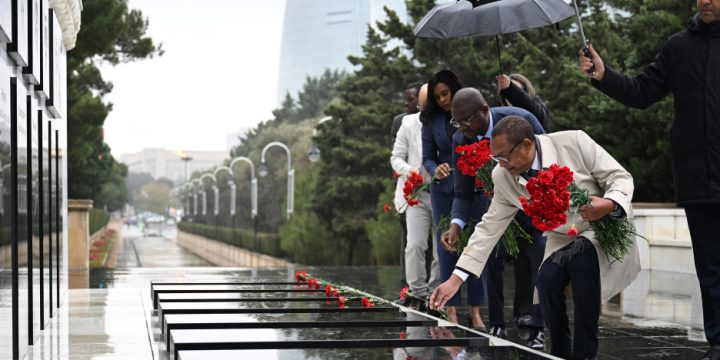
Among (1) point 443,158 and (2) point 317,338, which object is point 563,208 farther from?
(1) point 443,158

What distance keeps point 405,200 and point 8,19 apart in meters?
4.56

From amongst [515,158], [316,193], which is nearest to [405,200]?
[515,158]

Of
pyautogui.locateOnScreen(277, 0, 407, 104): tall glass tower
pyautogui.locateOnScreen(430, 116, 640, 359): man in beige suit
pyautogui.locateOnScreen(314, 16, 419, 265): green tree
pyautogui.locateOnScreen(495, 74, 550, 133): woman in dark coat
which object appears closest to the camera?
pyautogui.locateOnScreen(430, 116, 640, 359): man in beige suit

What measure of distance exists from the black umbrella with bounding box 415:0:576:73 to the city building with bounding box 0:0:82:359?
10.5 feet

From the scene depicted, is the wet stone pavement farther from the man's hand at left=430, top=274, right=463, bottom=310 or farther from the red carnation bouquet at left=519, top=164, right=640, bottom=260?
the red carnation bouquet at left=519, top=164, right=640, bottom=260

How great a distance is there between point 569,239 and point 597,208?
0.40 meters

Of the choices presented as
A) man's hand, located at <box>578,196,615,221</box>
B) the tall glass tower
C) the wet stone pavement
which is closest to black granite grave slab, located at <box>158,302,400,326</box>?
the wet stone pavement

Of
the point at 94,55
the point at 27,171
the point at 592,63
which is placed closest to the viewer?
the point at 592,63

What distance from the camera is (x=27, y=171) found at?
6.81m

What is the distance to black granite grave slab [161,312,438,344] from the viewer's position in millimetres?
5998

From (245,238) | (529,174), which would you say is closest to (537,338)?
(529,174)

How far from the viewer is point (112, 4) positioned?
27266mm

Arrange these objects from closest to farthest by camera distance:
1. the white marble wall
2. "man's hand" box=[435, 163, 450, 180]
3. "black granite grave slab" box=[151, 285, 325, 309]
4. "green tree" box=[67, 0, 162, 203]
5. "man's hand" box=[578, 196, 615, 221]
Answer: "man's hand" box=[578, 196, 615, 221]
"man's hand" box=[435, 163, 450, 180]
"black granite grave slab" box=[151, 285, 325, 309]
the white marble wall
"green tree" box=[67, 0, 162, 203]

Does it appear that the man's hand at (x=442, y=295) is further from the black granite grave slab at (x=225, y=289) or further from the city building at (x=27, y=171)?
the black granite grave slab at (x=225, y=289)
